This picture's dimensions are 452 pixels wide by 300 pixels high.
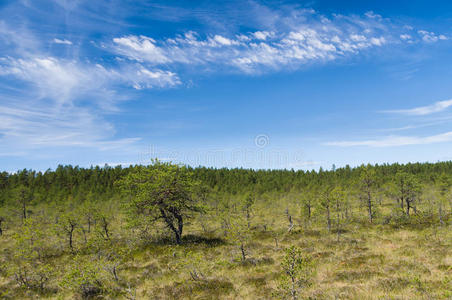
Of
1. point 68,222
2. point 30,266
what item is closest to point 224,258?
point 30,266

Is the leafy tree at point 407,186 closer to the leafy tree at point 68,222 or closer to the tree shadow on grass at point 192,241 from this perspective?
the tree shadow on grass at point 192,241

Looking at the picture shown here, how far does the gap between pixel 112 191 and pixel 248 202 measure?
57.9m

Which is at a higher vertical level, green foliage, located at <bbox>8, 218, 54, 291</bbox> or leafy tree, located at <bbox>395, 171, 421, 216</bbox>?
leafy tree, located at <bbox>395, 171, 421, 216</bbox>

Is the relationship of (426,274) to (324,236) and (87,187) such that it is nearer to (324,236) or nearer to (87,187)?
(324,236)

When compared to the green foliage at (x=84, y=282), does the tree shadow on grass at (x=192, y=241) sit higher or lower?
lower

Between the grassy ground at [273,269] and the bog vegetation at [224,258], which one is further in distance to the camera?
the bog vegetation at [224,258]

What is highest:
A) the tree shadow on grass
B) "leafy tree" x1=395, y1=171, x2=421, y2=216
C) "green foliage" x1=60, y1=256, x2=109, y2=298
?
"leafy tree" x1=395, y1=171, x2=421, y2=216

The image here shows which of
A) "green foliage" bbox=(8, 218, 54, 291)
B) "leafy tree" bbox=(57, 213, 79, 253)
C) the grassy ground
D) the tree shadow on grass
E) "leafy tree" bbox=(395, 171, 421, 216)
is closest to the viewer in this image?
the grassy ground

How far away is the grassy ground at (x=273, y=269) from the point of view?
45.3ft

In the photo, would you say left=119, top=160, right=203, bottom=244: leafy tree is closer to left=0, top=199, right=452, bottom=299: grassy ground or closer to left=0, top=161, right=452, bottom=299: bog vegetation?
left=0, top=161, right=452, bottom=299: bog vegetation

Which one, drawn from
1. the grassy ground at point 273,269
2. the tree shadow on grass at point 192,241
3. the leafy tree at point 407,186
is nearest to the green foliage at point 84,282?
the grassy ground at point 273,269

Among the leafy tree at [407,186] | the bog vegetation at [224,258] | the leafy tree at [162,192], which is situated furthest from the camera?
the leafy tree at [407,186]

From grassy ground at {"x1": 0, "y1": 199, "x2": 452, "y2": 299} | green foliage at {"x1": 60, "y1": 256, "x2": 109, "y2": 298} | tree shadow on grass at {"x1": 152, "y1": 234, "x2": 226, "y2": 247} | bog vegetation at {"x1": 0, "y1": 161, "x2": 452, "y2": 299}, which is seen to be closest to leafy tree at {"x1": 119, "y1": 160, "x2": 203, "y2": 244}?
bog vegetation at {"x1": 0, "y1": 161, "x2": 452, "y2": 299}

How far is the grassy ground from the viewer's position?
1381 centimetres
